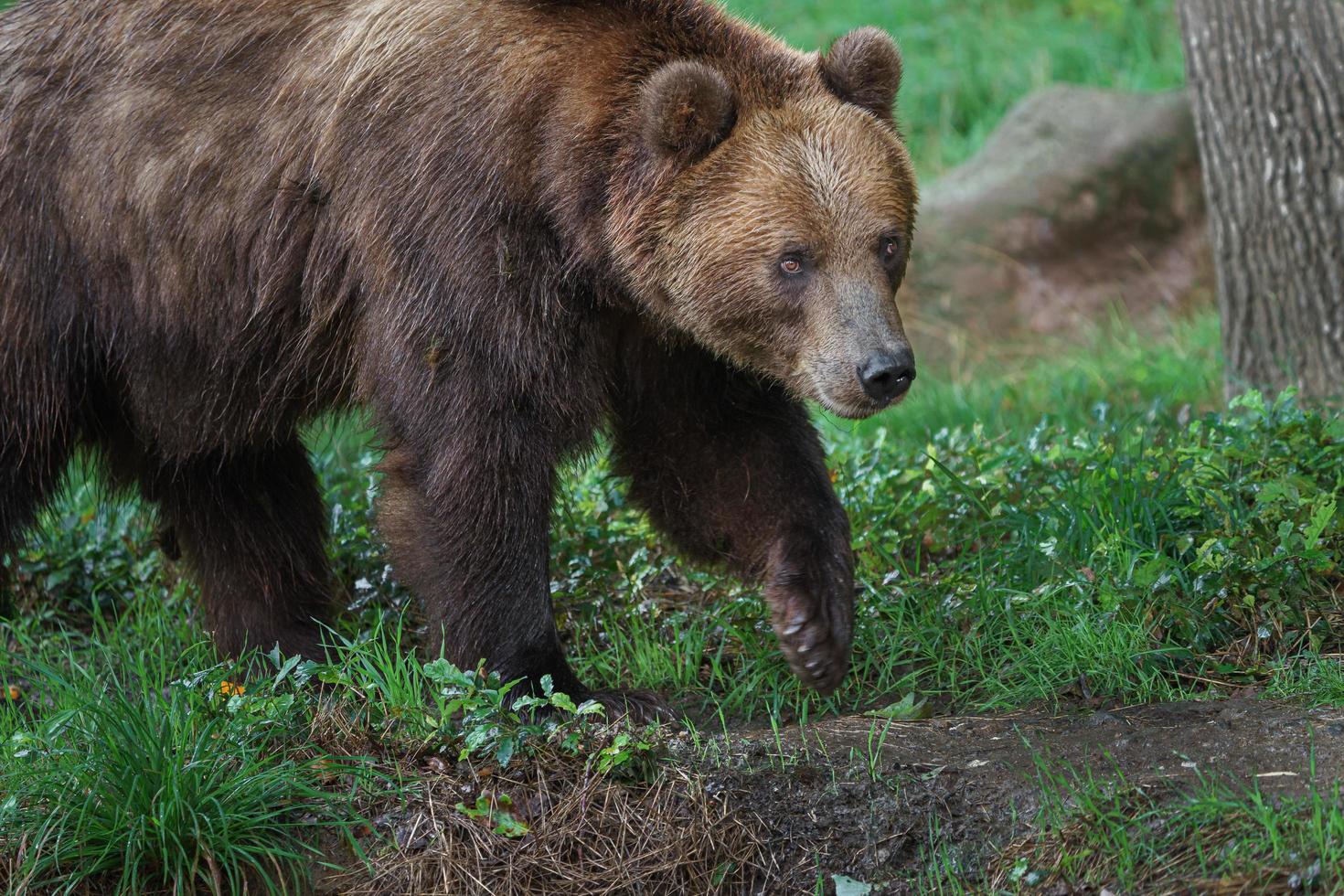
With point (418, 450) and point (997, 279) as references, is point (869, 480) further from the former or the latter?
point (997, 279)

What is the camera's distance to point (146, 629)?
205 inches

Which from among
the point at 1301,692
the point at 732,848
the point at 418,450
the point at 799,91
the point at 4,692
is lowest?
the point at 4,692

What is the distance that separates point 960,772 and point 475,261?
1.84 metres

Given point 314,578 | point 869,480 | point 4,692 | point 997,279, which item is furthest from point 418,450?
point 997,279

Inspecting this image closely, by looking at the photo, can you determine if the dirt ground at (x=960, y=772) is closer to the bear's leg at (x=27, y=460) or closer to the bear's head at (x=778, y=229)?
the bear's head at (x=778, y=229)

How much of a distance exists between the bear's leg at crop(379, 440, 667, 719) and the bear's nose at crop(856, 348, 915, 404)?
0.90 meters

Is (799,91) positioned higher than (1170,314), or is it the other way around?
(799,91)

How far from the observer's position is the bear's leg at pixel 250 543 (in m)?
5.18

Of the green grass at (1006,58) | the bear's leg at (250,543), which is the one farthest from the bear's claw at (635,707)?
the green grass at (1006,58)

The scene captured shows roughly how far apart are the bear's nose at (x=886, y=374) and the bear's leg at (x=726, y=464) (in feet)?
2.07

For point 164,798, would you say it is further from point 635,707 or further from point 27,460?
point 27,460

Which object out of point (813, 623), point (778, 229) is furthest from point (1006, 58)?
point (813, 623)

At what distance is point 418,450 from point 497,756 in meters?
0.89

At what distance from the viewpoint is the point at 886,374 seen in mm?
3945
